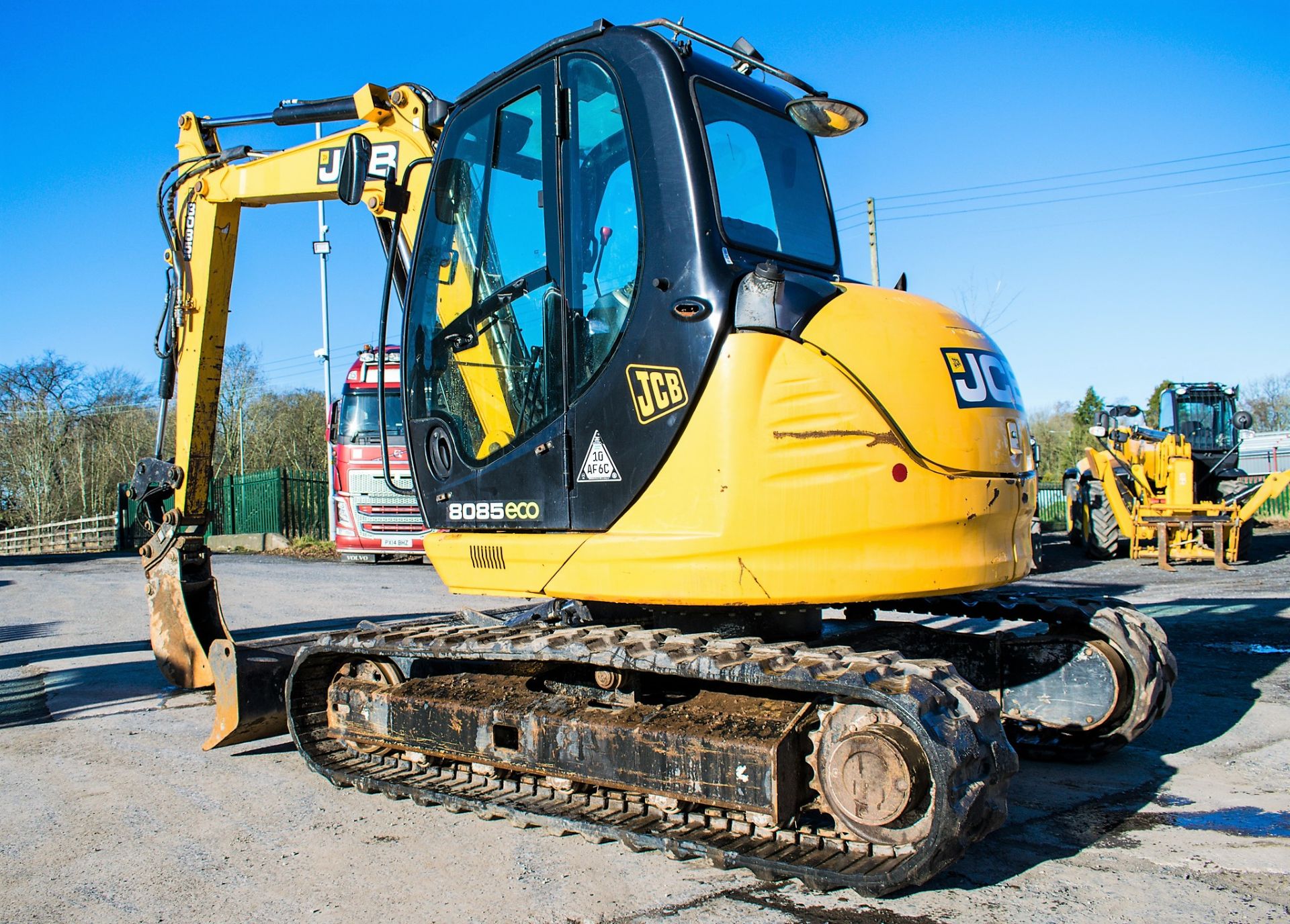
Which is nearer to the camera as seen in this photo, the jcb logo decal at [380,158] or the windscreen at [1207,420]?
the jcb logo decal at [380,158]

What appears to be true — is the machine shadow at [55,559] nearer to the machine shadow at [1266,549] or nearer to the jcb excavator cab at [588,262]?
the jcb excavator cab at [588,262]

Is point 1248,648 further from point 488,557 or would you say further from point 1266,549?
point 1266,549

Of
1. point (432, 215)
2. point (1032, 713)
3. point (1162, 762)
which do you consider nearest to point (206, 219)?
point (432, 215)

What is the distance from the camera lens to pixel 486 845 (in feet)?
12.6

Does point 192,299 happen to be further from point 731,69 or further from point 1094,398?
point 1094,398

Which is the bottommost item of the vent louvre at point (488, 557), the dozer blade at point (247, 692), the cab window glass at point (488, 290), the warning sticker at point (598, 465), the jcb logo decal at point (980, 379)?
the dozer blade at point (247, 692)

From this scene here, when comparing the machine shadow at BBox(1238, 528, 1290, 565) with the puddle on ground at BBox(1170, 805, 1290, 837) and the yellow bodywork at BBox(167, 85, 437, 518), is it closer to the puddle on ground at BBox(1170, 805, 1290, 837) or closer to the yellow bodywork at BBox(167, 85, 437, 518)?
the puddle on ground at BBox(1170, 805, 1290, 837)

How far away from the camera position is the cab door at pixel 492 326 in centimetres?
411

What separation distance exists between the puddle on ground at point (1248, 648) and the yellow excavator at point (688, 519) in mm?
3650

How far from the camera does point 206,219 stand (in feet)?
20.9

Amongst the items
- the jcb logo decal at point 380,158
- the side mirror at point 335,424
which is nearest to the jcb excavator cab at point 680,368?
the jcb logo decal at point 380,158

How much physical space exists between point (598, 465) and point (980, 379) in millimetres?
1495

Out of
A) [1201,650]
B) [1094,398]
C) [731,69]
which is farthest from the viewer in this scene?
[1094,398]

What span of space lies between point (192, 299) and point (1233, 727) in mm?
6767
